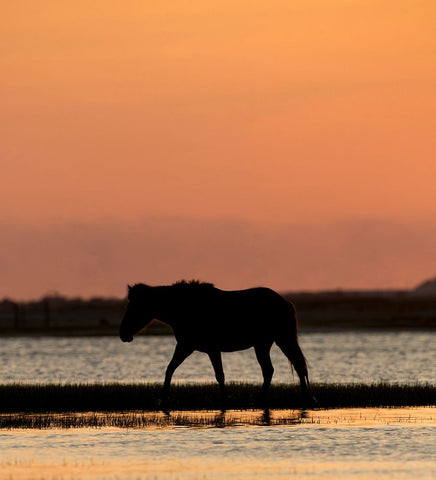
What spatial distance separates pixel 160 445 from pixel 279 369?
91.0 ft

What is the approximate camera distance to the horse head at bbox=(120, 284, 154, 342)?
84.0 ft

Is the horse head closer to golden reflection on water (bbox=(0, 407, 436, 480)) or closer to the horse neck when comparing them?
the horse neck

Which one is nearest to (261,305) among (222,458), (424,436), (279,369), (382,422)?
(382,422)

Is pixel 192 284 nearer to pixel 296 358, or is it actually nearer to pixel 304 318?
pixel 296 358

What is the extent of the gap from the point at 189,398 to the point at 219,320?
177cm

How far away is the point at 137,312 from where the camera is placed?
2564cm

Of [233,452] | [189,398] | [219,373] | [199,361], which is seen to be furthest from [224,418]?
[199,361]

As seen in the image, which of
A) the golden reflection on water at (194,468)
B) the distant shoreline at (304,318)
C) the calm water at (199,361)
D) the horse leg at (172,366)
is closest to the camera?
the golden reflection on water at (194,468)

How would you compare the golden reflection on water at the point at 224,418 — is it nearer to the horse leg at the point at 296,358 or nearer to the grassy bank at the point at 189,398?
the grassy bank at the point at 189,398

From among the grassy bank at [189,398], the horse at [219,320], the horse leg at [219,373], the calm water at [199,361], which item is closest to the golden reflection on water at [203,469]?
the horse leg at [219,373]

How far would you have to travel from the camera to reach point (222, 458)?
18.2m

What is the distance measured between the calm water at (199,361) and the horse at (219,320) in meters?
11.2

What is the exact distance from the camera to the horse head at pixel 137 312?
25609 mm

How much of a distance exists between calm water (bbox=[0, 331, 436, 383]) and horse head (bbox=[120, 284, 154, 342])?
1141 cm
